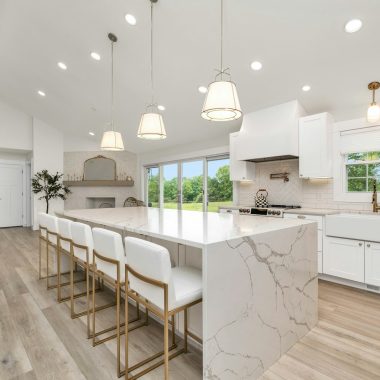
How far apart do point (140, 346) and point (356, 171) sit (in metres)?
3.56

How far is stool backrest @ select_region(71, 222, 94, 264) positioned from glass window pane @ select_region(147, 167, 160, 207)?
17.4 ft

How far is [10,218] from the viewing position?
7914mm

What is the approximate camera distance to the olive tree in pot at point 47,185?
7141 mm

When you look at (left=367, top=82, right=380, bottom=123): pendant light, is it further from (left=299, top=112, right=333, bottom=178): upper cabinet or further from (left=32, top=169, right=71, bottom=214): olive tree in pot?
(left=32, top=169, right=71, bottom=214): olive tree in pot

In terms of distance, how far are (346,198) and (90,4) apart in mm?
4325

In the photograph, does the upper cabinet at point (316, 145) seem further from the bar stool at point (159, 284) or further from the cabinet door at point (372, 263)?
the bar stool at point (159, 284)

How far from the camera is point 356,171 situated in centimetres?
374

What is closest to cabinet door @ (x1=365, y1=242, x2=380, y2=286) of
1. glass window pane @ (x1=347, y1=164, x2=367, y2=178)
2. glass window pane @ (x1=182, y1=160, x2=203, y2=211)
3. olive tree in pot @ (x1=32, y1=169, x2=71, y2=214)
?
glass window pane @ (x1=347, y1=164, x2=367, y2=178)

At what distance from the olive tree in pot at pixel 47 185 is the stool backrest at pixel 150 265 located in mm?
6700

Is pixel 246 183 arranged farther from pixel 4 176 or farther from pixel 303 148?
pixel 4 176

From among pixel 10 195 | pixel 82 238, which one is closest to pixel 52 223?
pixel 82 238

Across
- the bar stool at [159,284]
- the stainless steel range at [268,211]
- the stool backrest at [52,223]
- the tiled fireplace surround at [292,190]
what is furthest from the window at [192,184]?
the bar stool at [159,284]

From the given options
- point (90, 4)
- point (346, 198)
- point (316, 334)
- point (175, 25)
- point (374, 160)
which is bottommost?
point (316, 334)

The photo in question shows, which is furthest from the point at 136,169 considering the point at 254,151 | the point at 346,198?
the point at 346,198
